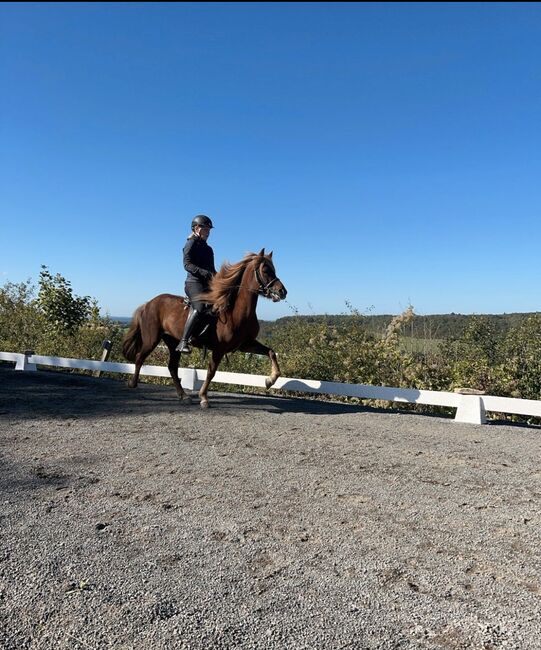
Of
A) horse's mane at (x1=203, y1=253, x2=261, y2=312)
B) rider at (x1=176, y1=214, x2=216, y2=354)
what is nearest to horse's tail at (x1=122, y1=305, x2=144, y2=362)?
rider at (x1=176, y1=214, x2=216, y2=354)

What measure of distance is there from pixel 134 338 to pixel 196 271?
8.19 feet

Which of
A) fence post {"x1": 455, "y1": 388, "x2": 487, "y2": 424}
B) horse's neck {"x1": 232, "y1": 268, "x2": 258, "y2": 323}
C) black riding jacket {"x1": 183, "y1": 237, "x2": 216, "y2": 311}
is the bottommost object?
fence post {"x1": 455, "y1": 388, "x2": 487, "y2": 424}

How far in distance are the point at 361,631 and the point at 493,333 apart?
8.49m

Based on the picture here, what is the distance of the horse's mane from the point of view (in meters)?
7.48

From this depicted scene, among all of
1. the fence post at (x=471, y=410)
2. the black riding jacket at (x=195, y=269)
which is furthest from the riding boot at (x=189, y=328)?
the fence post at (x=471, y=410)

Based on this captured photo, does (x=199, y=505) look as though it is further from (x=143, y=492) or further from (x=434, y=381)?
(x=434, y=381)

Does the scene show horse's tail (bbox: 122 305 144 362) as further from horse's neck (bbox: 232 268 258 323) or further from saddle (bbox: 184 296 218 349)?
horse's neck (bbox: 232 268 258 323)

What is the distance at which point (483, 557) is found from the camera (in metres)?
2.72

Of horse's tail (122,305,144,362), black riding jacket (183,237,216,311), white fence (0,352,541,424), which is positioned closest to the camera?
white fence (0,352,541,424)

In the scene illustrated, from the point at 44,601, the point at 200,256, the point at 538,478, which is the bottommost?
the point at 44,601

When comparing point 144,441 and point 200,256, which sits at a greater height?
point 200,256

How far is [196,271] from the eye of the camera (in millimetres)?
7809

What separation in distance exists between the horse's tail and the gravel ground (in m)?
3.79

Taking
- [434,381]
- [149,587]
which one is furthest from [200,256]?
[149,587]
